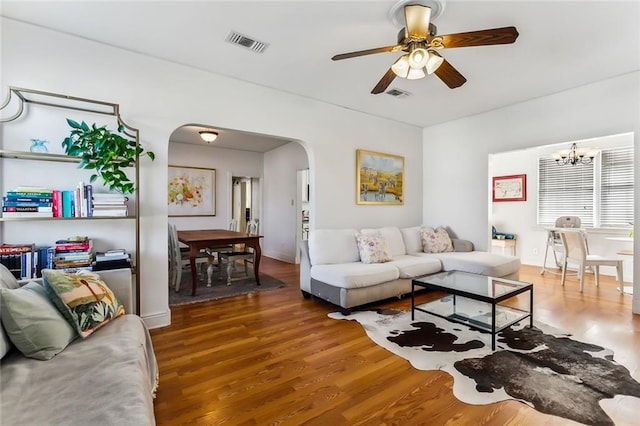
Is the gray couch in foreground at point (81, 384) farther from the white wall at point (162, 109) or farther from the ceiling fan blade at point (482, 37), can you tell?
the ceiling fan blade at point (482, 37)

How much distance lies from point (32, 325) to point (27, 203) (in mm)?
1361

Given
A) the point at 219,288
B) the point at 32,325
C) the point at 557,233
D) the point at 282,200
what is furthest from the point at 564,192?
the point at 32,325

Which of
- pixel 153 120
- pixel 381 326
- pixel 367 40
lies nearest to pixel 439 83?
pixel 367 40

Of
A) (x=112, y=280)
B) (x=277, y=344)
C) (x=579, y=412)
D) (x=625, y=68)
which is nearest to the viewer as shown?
(x=579, y=412)

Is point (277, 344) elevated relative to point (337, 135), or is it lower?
lower

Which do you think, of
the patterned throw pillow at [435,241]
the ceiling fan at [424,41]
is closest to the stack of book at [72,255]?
the ceiling fan at [424,41]

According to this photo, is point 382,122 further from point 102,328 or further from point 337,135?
point 102,328

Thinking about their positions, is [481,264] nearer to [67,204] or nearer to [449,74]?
[449,74]

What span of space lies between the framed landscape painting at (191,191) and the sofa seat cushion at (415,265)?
431 cm

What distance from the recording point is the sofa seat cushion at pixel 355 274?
3.22m

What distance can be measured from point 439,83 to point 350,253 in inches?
91.8

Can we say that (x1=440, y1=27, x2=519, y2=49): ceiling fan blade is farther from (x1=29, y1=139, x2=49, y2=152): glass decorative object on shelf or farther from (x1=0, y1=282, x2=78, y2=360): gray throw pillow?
(x1=29, y1=139, x2=49, y2=152): glass decorative object on shelf

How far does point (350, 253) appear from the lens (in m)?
3.94

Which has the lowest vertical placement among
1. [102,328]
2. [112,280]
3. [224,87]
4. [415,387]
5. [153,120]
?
[415,387]
